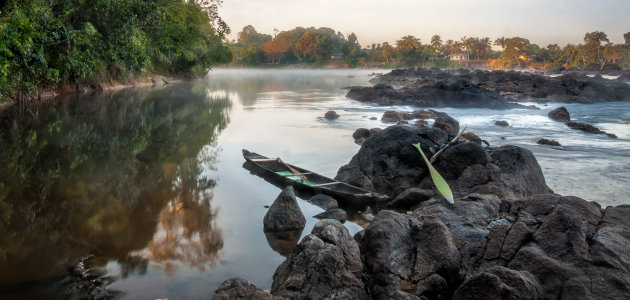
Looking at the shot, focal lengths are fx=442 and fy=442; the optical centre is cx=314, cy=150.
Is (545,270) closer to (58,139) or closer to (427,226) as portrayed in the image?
(427,226)

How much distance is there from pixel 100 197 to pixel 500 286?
7.19 meters

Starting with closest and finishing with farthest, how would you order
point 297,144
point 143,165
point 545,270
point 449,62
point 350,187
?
point 545,270 → point 350,187 → point 143,165 → point 297,144 → point 449,62

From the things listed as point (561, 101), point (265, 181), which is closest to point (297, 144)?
point (265, 181)

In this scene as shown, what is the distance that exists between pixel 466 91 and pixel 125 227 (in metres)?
29.2

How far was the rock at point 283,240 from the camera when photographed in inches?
254

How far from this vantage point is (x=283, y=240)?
6785 mm

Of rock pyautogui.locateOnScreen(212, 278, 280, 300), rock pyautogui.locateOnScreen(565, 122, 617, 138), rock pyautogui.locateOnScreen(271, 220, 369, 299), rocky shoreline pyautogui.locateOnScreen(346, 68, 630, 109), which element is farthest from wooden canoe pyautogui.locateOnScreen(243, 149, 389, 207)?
A: rocky shoreline pyautogui.locateOnScreen(346, 68, 630, 109)

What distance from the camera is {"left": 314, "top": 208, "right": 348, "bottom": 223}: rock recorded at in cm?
757

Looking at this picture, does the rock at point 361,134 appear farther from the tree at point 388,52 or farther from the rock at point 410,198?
the tree at point 388,52

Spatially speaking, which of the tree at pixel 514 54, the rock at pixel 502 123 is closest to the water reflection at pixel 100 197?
the rock at pixel 502 123

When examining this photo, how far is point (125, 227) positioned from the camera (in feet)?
22.4

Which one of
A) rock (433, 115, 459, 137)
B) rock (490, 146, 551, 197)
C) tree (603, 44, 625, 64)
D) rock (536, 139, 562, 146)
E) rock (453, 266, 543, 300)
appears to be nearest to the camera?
rock (453, 266, 543, 300)

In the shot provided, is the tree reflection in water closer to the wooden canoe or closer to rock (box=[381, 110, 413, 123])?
the wooden canoe

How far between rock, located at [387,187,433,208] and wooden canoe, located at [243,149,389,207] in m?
0.20
